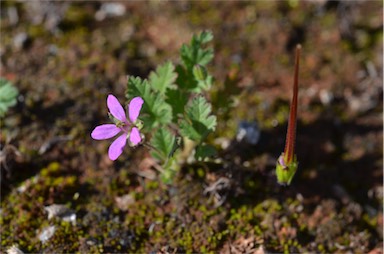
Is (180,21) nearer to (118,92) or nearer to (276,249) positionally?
(118,92)

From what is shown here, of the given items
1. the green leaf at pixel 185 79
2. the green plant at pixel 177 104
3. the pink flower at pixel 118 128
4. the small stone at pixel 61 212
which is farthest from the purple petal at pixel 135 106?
the small stone at pixel 61 212

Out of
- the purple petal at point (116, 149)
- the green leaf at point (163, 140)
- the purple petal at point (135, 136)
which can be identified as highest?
the purple petal at point (135, 136)

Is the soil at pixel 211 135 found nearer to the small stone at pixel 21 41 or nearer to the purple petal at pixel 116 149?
the small stone at pixel 21 41

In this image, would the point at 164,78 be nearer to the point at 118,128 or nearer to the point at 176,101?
the point at 176,101

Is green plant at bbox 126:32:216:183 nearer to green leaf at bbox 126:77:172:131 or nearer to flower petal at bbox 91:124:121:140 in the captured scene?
green leaf at bbox 126:77:172:131

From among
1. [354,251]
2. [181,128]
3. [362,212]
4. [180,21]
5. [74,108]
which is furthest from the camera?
[180,21]

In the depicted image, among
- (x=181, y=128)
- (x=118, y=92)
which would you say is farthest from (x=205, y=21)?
(x=181, y=128)

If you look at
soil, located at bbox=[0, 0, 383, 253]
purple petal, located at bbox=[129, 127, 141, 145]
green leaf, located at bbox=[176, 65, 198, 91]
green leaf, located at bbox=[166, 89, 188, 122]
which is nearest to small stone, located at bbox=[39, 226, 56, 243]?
soil, located at bbox=[0, 0, 383, 253]

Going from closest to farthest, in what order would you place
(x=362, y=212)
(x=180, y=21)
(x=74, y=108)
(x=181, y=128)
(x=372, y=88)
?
(x=181, y=128), (x=362, y=212), (x=74, y=108), (x=372, y=88), (x=180, y=21)
